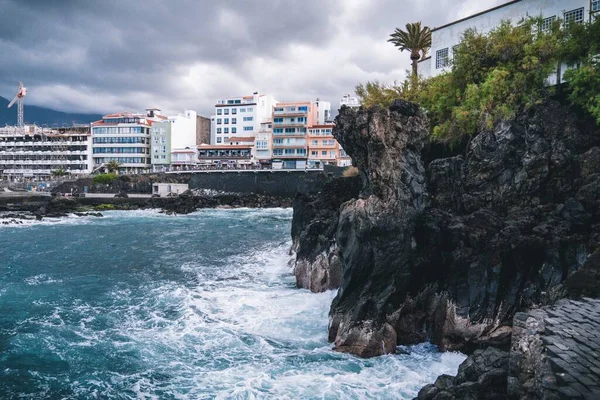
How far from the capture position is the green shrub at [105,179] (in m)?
90.8

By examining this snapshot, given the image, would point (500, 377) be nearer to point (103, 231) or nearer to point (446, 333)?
point (446, 333)

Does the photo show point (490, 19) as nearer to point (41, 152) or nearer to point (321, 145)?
point (321, 145)

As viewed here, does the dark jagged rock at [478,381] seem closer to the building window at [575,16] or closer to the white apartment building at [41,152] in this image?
the building window at [575,16]

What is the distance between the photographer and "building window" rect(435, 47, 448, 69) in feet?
126

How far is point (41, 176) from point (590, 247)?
124145mm

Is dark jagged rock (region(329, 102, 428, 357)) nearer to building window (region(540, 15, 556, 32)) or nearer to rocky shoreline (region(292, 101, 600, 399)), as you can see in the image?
rocky shoreline (region(292, 101, 600, 399))

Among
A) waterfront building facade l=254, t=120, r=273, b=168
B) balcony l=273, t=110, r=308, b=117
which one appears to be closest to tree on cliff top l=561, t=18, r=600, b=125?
balcony l=273, t=110, r=308, b=117

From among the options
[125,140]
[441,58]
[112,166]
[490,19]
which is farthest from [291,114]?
[490,19]

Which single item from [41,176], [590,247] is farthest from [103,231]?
[41,176]

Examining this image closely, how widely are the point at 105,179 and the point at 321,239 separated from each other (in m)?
78.0

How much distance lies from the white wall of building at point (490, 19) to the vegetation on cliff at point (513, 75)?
140cm

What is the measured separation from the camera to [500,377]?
10102 millimetres

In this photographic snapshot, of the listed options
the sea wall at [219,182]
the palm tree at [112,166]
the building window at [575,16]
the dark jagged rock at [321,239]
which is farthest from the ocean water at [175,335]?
the palm tree at [112,166]

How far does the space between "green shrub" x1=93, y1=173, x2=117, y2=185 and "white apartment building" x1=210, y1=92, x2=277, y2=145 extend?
97.8ft
